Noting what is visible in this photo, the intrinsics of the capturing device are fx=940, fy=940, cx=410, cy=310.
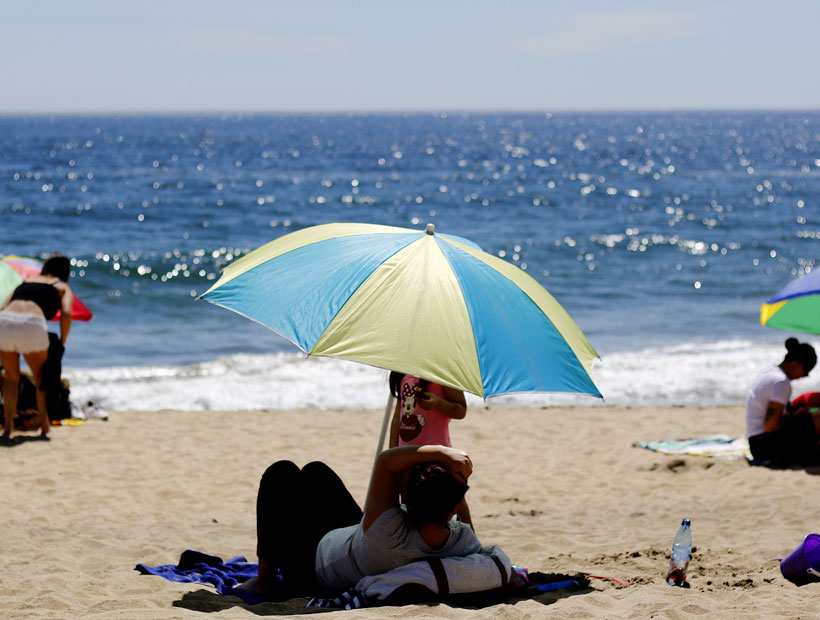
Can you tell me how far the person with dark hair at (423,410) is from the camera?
14.7 ft

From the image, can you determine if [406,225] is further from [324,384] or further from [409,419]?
[409,419]

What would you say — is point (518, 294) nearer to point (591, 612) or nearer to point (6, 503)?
point (591, 612)

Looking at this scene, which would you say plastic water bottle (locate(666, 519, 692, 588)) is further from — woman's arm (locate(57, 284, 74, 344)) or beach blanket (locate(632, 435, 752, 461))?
woman's arm (locate(57, 284, 74, 344))

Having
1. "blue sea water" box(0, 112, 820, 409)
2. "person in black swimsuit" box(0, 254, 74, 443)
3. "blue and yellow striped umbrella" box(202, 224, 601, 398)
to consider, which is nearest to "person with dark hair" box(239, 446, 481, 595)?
"blue and yellow striped umbrella" box(202, 224, 601, 398)

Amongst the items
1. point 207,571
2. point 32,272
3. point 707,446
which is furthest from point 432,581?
point 32,272

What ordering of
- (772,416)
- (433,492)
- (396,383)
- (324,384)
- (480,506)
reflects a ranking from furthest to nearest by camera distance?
(324,384)
(772,416)
(480,506)
(396,383)
(433,492)

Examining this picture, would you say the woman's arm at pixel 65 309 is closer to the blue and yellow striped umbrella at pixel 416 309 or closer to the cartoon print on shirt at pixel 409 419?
the blue and yellow striped umbrella at pixel 416 309

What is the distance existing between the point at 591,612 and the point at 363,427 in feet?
18.6

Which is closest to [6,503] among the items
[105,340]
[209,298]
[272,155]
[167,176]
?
[209,298]

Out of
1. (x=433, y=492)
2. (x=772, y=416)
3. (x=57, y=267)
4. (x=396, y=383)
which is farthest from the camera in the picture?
(x=57, y=267)

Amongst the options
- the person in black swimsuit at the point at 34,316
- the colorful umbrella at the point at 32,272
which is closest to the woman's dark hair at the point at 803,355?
the person in black swimsuit at the point at 34,316

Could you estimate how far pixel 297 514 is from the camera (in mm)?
4230

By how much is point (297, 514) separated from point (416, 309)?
3.76 ft

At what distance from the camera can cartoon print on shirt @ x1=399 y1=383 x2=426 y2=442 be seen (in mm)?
4566
